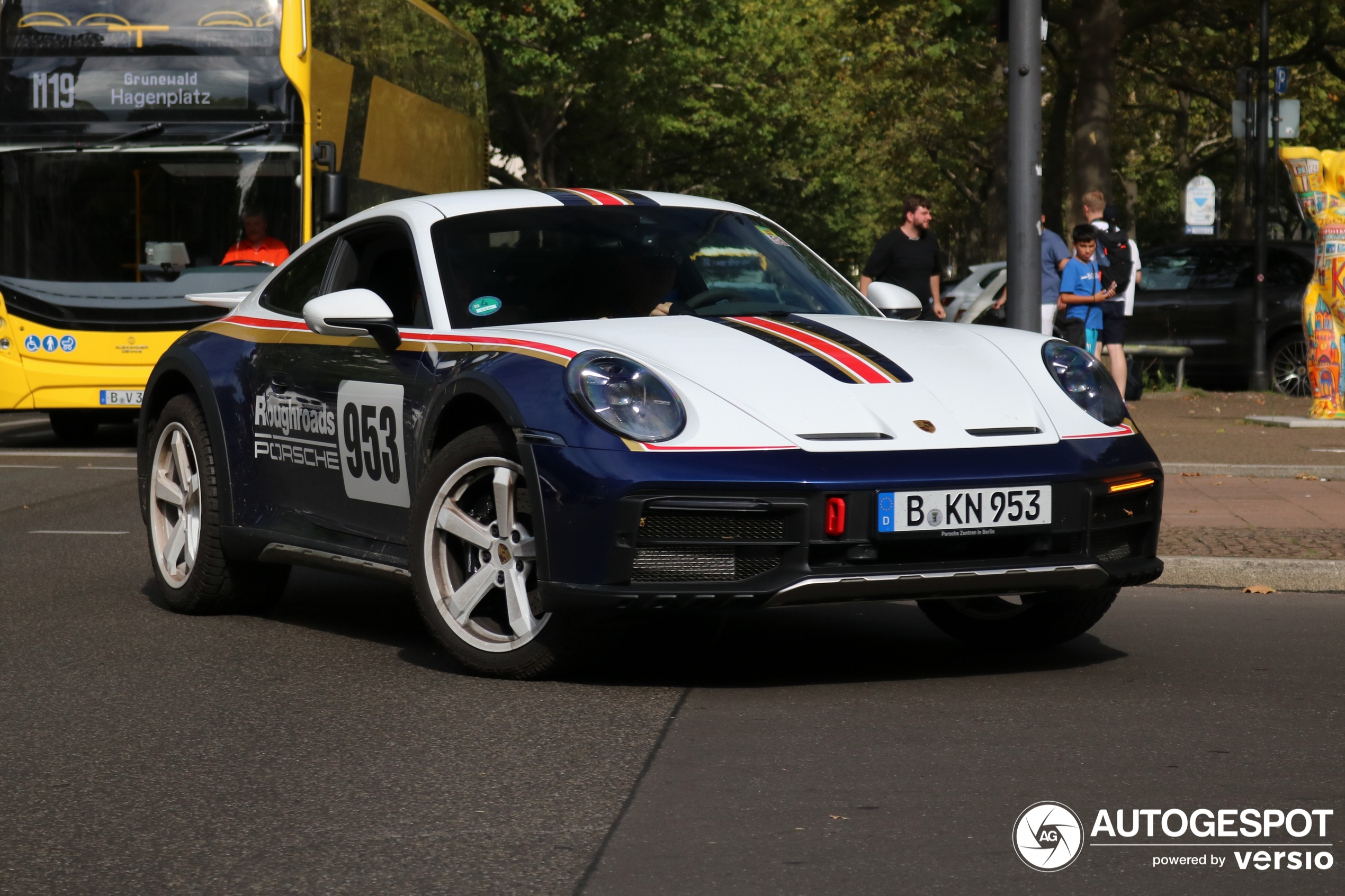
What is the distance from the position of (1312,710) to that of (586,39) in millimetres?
31390

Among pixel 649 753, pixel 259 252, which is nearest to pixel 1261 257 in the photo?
pixel 259 252

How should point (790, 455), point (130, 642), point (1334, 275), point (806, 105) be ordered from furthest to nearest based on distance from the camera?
point (806, 105), point (1334, 275), point (130, 642), point (790, 455)

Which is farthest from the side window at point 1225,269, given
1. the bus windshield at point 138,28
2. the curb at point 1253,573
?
the curb at point 1253,573

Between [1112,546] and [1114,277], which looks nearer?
[1112,546]

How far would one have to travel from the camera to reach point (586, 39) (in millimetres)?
35500

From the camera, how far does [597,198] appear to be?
6.60 metres

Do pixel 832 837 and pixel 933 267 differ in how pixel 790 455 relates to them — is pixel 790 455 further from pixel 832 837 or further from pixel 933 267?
pixel 933 267

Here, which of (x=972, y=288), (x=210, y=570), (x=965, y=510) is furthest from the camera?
(x=972, y=288)

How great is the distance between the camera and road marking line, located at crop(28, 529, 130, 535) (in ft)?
31.9

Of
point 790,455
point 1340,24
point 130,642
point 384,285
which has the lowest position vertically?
point 130,642

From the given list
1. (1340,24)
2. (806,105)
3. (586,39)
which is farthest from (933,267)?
(806,105)

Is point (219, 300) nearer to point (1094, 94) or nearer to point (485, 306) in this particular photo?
point (485, 306)

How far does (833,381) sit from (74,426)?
12372mm

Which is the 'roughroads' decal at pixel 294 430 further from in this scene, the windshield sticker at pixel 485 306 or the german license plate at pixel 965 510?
the german license plate at pixel 965 510
